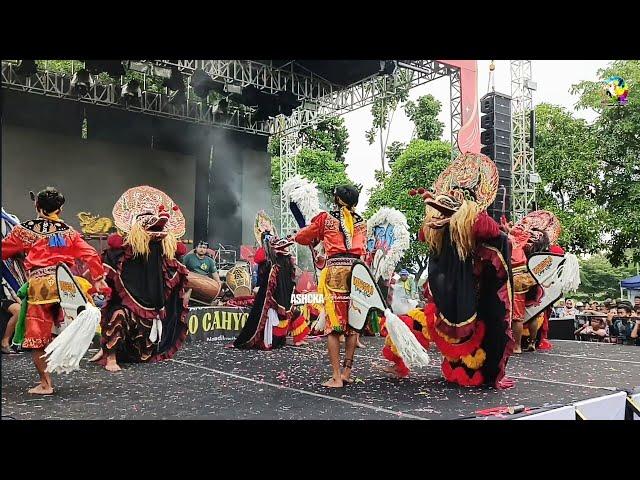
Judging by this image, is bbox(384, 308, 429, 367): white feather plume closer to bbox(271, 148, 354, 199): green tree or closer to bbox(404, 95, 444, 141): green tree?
bbox(271, 148, 354, 199): green tree

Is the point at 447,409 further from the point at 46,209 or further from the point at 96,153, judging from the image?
the point at 96,153

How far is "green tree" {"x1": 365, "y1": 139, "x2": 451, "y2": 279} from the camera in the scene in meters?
16.6

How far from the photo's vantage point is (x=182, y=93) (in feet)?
44.3

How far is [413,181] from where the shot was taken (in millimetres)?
17219

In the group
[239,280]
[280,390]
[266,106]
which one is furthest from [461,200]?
[266,106]

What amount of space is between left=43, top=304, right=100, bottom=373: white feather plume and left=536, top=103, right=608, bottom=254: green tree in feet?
37.8

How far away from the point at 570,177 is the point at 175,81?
9484 millimetres

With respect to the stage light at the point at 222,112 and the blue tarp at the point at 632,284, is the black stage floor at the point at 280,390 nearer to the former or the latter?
the blue tarp at the point at 632,284

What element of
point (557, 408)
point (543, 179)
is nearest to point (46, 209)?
point (557, 408)

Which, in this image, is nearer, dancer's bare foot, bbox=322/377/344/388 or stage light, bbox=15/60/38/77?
dancer's bare foot, bbox=322/377/344/388

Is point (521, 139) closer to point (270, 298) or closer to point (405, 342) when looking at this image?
point (270, 298)

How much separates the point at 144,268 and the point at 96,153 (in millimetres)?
8818

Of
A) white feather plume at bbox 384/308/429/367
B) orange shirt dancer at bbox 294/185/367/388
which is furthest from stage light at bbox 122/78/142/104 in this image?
white feather plume at bbox 384/308/429/367

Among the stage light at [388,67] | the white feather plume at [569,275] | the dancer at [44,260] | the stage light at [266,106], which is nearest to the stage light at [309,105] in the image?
the stage light at [266,106]
